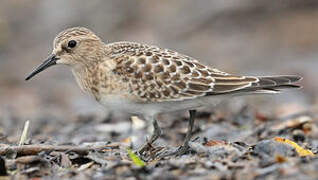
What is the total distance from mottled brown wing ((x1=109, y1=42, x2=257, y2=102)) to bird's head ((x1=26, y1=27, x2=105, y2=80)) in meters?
0.45

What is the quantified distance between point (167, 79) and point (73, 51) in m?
1.30

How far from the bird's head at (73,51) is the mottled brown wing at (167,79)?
452mm

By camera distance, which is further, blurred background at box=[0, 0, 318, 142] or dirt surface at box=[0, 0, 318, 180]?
blurred background at box=[0, 0, 318, 142]

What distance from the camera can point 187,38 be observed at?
53.7ft

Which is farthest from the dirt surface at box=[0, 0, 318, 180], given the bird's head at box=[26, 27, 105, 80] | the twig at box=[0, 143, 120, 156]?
the bird's head at box=[26, 27, 105, 80]

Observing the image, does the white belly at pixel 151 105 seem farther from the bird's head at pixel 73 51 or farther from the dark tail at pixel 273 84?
the bird's head at pixel 73 51

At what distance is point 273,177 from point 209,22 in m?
11.8

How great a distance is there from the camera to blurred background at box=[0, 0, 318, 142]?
566 inches

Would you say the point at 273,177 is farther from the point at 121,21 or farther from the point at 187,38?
the point at 121,21

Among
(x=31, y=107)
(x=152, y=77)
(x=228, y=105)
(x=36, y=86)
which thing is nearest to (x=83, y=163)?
(x=152, y=77)

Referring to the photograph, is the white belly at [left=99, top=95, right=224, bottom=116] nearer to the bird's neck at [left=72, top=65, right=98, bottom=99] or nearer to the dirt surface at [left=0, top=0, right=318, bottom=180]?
the bird's neck at [left=72, top=65, right=98, bottom=99]

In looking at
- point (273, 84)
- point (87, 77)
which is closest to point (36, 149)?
point (87, 77)

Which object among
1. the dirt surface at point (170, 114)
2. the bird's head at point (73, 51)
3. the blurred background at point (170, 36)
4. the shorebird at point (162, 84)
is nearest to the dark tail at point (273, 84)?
the shorebird at point (162, 84)

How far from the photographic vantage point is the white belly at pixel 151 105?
Answer: 6742mm
